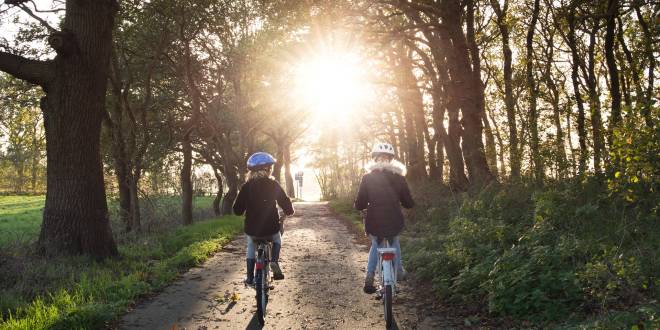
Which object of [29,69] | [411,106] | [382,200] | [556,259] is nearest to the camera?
[556,259]

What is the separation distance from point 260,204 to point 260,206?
0.03m

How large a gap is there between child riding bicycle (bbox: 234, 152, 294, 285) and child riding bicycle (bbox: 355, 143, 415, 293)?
4.04 feet

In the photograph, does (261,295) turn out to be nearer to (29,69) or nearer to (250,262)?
(250,262)

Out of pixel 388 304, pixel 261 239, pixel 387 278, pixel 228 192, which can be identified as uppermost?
pixel 228 192

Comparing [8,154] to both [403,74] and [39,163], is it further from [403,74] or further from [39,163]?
[403,74]

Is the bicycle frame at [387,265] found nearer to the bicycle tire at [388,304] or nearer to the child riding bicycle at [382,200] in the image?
the bicycle tire at [388,304]

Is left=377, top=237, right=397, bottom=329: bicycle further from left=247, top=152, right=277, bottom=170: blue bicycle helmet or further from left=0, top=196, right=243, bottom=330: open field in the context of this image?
left=0, top=196, right=243, bottom=330: open field

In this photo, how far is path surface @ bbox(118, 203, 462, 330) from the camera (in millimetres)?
6645

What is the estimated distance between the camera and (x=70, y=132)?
414 inches

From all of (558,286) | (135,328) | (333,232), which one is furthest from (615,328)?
(333,232)

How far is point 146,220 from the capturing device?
71.8 ft

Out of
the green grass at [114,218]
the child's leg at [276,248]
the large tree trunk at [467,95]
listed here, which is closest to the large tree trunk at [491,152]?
the large tree trunk at [467,95]

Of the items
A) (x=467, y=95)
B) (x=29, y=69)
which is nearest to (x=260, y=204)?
(x=29, y=69)

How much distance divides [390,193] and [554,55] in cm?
2594
